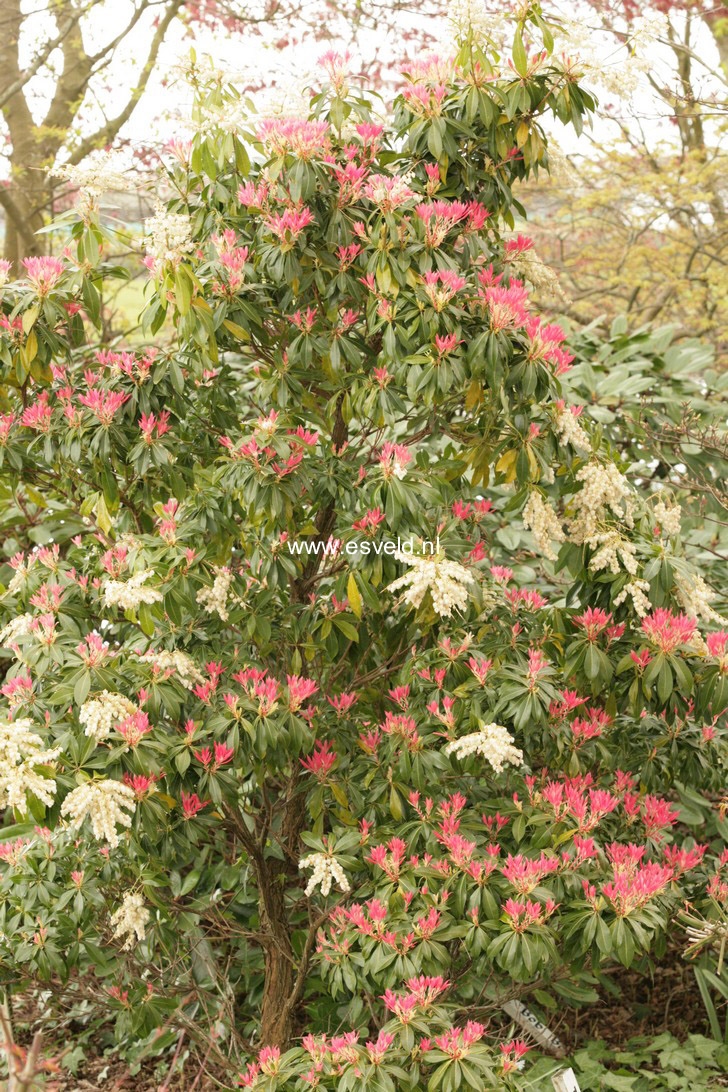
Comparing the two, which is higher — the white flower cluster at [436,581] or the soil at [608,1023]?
the white flower cluster at [436,581]

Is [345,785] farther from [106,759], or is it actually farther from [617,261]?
[617,261]

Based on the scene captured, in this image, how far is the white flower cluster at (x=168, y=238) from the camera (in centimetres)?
214

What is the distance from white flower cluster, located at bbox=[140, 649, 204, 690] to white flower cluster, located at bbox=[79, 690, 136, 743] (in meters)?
0.17

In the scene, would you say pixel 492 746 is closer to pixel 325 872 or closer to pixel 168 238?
pixel 325 872

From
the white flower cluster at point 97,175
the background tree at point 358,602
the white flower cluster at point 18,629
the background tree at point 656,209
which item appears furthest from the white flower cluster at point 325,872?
the background tree at point 656,209

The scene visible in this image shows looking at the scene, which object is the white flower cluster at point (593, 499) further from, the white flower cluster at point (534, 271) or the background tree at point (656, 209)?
the background tree at point (656, 209)

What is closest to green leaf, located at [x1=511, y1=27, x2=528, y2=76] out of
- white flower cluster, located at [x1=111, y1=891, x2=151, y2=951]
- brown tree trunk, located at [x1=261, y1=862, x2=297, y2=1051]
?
white flower cluster, located at [x1=111, y1=891, x2=151, y2=951]

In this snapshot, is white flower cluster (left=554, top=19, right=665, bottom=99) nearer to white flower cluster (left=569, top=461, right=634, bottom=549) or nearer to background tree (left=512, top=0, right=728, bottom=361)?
white flower cluster (left=569, top=461, right=634, bottom=549)

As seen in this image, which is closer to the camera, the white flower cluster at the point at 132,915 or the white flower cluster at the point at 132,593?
the white flower cluster at the point at 132,593

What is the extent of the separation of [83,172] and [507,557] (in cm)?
211

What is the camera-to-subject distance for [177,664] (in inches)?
84.3

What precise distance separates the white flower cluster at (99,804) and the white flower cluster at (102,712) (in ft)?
0.32

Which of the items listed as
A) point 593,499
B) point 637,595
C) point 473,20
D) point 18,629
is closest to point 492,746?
point 637,595

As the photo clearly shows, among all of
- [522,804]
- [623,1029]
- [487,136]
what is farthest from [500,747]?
[623,1029]
